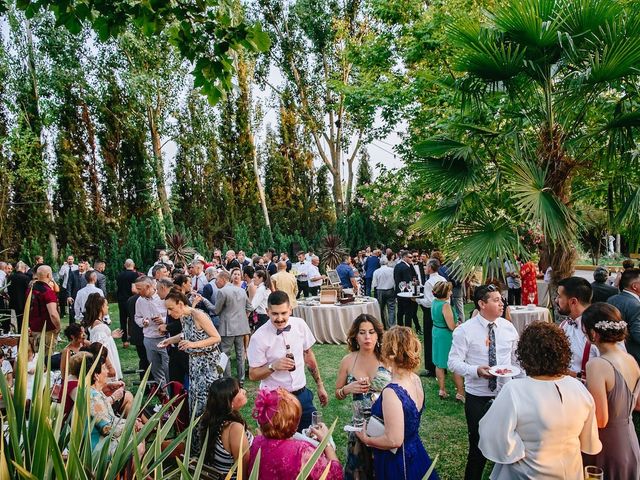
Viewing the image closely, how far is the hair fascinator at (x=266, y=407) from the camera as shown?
2.58 m

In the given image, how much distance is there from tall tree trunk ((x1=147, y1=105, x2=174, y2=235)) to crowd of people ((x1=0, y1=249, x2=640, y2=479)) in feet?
55.2

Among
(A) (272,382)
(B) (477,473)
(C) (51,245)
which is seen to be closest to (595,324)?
(B) (477,473)

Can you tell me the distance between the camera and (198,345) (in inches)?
197

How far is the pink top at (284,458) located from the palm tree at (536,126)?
10.5ft

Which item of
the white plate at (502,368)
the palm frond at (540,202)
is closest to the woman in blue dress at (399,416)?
the white plate at (502,368)

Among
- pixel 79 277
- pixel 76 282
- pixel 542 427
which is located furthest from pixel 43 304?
pixel 542 427

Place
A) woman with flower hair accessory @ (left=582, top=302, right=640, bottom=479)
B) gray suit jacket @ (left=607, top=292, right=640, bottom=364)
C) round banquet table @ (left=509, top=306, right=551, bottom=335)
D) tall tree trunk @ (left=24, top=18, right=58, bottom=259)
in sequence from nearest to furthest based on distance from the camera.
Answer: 1. woman with flower hair accessory @ (left=582, top=302, right=640, bottom=479)
2. gray suit jacket @ (left=607, top=292, right=640, bottom=364)
3. round banquet table @ (left=509, top=306, right=551, bottom=335)
4. tall tree trunk @ (left=24, top=18, right=58, bottom=259)

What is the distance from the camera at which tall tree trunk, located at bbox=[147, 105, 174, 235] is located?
76.5 feet

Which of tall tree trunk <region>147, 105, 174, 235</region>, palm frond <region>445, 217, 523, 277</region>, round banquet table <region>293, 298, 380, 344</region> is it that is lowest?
round banquet table <region>293, 298, 380, 344</region>

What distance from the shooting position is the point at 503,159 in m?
5.75

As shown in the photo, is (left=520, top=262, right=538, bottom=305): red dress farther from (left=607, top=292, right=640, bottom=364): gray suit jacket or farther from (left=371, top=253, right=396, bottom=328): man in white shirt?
(left=607, top=292, right=640, bottom=364): gray suit jacket

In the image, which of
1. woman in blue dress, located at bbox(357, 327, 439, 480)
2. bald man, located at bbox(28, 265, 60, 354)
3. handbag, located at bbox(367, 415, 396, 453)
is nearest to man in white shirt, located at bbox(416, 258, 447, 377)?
woman in blue dress, located at bbox(357, 327, 439, 480)

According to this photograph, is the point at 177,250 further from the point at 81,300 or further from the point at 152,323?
the point at 152,323

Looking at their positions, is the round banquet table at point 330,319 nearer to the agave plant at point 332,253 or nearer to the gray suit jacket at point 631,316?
the gray suit jacket at point 631,316
